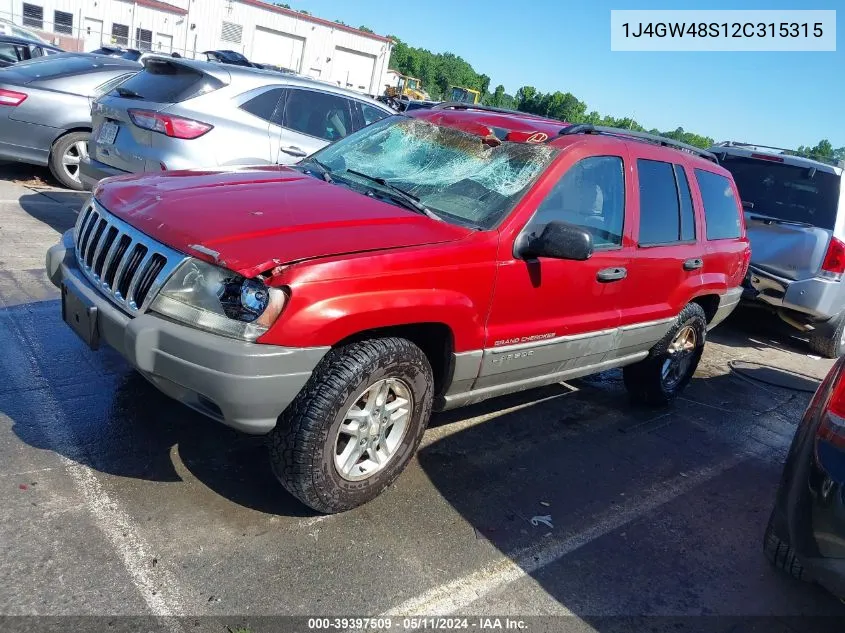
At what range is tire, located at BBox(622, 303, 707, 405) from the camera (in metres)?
4.97

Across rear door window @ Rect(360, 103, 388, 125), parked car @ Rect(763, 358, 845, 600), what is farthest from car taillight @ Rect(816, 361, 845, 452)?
rear door window @ Rect(360, 103, 388, 125)

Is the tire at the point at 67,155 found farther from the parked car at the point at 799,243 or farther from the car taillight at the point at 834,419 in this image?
the car taillight at the point at 834,419

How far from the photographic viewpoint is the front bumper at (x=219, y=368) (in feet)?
8.85

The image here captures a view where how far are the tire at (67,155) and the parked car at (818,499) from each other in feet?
25.9

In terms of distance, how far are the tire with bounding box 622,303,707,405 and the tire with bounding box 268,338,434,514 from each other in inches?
89.2

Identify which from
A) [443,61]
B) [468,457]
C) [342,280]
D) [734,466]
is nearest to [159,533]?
[342,280]

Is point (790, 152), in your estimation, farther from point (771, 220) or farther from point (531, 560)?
point (531, 560)

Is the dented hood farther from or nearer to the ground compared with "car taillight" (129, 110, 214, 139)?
farther from the ground

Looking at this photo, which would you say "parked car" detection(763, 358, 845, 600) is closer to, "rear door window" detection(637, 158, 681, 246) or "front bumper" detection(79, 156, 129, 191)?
"rear door window" detection(637, 158, 681, 246)

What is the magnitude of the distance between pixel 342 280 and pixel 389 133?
183cm

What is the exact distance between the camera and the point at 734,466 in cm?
457

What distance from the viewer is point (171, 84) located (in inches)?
254

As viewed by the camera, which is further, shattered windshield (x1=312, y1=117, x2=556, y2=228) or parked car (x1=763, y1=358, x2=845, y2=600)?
shattered windshield (x1=312, y1=117, x2=556, y2=228)

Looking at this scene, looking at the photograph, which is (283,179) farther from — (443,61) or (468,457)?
(443,61)
